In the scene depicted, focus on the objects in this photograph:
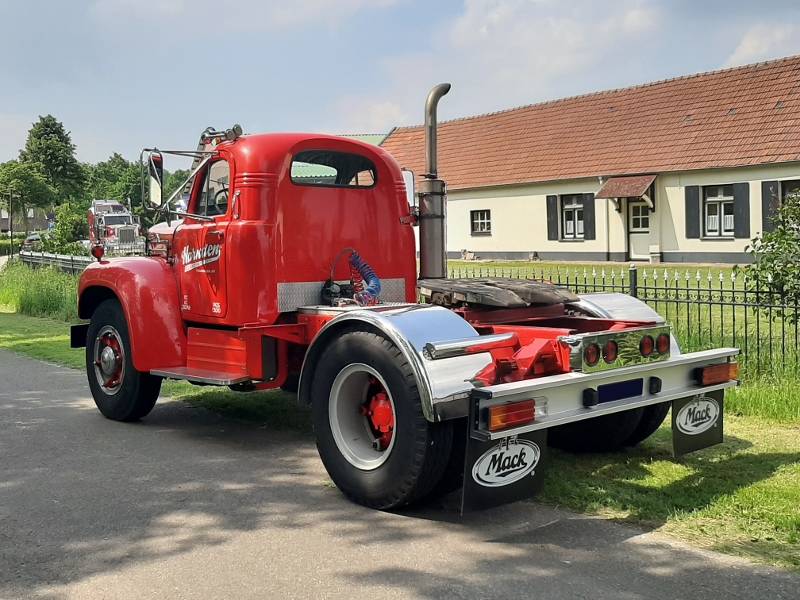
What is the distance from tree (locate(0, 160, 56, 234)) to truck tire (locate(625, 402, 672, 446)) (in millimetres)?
51117

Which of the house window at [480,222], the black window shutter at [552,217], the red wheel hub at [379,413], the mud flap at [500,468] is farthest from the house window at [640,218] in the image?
the mud flap at [500,468]

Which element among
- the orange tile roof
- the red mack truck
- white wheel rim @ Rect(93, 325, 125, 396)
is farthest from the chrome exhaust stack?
the orange tile roof

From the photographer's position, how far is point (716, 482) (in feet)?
17.0

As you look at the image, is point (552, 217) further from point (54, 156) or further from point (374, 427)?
point (54, 156)

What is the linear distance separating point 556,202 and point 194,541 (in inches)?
1018

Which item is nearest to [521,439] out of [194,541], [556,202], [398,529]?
[398,529]

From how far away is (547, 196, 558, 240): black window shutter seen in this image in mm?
29141

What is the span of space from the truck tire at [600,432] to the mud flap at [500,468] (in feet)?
4.57

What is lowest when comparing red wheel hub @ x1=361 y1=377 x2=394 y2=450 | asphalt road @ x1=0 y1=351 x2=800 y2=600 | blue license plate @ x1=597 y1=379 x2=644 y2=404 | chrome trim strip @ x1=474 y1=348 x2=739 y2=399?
asphalt road @ x1=0 y1=351 x2=800 y2=600

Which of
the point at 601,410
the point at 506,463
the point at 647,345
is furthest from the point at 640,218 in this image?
the point at 506,463

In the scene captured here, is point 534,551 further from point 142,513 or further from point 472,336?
point 142,513

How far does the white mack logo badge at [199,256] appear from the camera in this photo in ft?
20.8

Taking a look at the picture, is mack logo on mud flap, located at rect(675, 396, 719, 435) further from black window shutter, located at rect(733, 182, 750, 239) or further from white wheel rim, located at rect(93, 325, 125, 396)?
black window shutter, located at rect(733, 182, 750, 239)

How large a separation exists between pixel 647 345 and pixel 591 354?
511 millimetres
